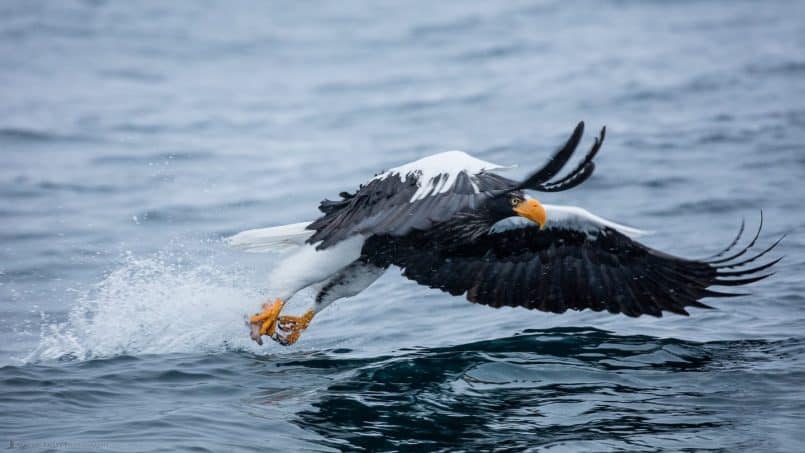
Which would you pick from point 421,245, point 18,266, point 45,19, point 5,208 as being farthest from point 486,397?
point 45,19

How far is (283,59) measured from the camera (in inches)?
647

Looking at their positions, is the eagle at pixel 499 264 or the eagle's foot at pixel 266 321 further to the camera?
the eagle's foot at pixel 266 321

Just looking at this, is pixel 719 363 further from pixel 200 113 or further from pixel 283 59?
pixel 283 59

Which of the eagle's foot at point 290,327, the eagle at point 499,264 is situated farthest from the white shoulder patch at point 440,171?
the eagle's foot at point 290,327

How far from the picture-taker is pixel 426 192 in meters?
5.79

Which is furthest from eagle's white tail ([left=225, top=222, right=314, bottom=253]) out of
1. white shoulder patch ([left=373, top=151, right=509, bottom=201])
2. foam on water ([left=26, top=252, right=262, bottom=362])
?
white shoulder patch ([left=373, top=151, right=509, bottom=201])

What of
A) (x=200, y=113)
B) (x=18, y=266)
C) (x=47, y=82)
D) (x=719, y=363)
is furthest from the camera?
(x=47, y=82)

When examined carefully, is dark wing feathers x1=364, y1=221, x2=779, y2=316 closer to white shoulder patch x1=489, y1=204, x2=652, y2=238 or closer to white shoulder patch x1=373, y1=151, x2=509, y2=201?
white shoulder patch x1=489, y1=204, x2=652, y2=238

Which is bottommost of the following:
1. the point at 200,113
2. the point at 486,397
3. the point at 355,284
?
the point at 486,397

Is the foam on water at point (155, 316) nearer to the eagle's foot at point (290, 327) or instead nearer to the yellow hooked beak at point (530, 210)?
the eagle's foot at point (290, 327)

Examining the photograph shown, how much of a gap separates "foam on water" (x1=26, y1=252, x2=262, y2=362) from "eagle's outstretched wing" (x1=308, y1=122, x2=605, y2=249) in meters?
1.13

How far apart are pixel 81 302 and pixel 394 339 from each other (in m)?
2.28

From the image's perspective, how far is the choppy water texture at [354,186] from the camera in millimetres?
5656

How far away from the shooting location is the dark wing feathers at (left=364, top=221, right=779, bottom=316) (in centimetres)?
666
